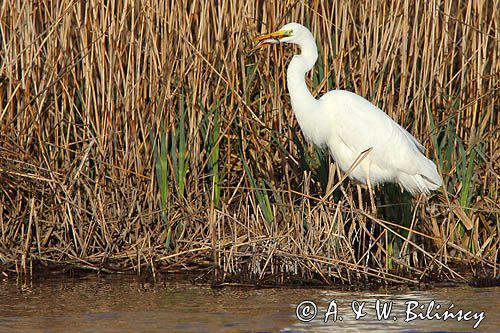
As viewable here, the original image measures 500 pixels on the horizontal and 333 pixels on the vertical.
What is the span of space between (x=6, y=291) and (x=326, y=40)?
7.80ft

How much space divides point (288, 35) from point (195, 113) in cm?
77

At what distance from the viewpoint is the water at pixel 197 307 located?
4.08 meters

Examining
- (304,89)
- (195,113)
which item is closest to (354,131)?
(304,89)

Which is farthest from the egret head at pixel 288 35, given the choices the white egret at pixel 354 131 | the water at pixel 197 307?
the water at pixel 197 307

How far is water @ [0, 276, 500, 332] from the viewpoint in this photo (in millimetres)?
4078

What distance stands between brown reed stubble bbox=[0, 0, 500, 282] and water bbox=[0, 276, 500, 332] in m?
0.30

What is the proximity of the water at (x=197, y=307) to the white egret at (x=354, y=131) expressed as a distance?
0.77 m

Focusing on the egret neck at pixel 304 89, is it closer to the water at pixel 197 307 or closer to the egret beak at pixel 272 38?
the egret beak at pixel 272 38

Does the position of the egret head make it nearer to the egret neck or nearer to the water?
the egret neck

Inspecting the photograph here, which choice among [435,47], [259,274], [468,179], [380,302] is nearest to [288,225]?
[259,274]

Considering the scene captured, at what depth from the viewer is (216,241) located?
16.6 ft

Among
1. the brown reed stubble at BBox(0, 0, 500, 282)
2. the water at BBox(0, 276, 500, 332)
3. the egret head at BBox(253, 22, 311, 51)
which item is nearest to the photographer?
the water at BBox(0, 276, 500, 332)

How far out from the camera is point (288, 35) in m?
5.09

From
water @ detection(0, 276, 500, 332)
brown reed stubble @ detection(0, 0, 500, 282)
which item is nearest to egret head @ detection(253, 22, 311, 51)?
brown reed stubble @ detection(0, 0, 500, 282)
